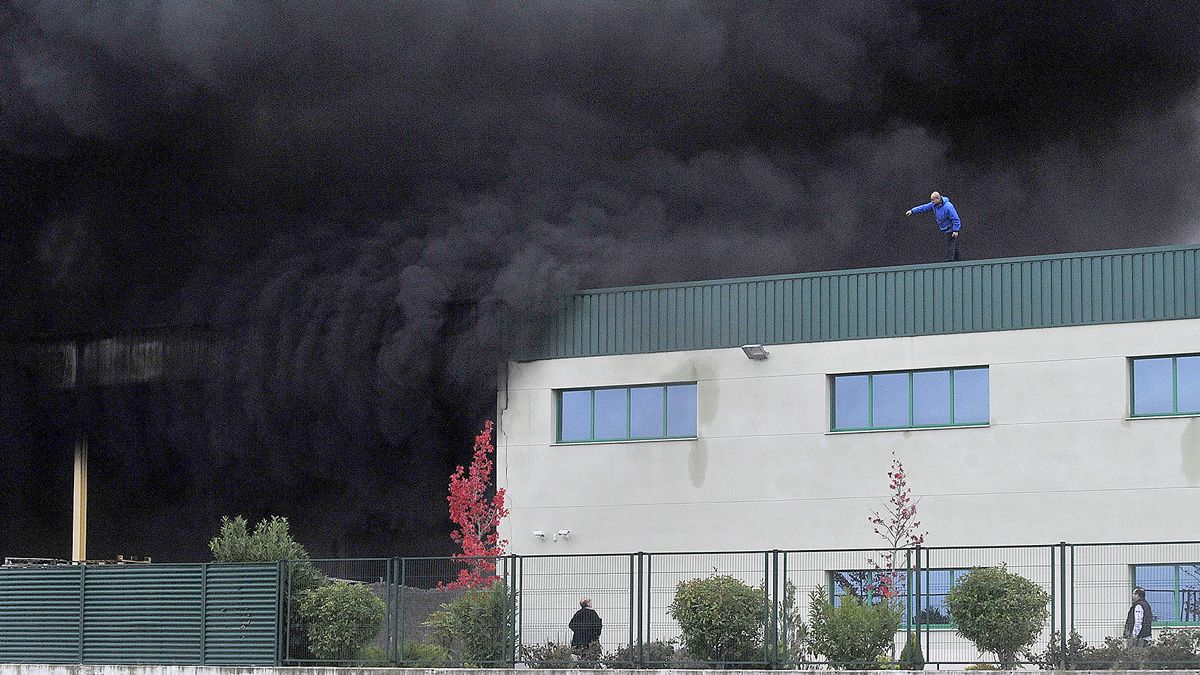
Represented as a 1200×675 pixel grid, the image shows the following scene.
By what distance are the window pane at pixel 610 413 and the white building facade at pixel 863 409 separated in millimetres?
41

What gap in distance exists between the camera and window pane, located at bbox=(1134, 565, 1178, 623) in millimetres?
18938

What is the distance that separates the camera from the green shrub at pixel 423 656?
72.5 ft

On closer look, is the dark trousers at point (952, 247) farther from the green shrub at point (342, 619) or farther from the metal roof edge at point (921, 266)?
the green shrub at point (342, 619)

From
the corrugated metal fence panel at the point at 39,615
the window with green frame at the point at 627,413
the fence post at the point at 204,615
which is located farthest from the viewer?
the window with green frame at the point at 627,413

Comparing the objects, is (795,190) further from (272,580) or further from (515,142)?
(272,580)

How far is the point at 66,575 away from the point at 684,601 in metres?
10.6

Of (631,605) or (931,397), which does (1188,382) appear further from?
(631,605)

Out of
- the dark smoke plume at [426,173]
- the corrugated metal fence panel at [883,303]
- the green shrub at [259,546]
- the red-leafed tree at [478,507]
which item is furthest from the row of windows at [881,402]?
the green shrub at [259,546]

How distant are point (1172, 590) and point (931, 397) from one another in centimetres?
995

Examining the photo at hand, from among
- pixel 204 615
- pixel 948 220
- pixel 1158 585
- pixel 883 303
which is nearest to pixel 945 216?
pixel 948 220

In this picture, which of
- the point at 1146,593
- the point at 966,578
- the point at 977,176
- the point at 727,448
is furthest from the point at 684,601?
the point at 977,176

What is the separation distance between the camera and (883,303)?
1169 inches

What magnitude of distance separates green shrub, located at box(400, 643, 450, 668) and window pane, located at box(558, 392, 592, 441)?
33.2 ft

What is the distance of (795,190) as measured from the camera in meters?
38.6
